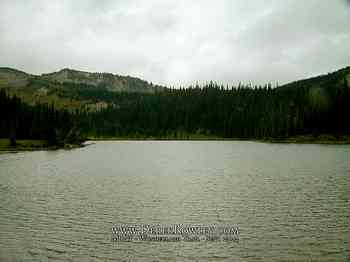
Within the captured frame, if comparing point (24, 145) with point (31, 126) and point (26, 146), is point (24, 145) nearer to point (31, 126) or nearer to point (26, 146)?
point (26, 146)

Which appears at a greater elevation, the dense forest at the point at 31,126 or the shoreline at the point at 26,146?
the dense forest at the point at 31,126

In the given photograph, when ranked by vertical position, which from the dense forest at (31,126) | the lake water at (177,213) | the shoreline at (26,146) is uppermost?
the dense forest at (31,126)

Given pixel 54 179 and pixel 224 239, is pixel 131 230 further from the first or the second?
pixel 54 179

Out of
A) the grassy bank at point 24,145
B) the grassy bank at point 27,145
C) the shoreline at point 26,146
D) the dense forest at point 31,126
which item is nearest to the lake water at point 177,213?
the shoreline at point 26,146

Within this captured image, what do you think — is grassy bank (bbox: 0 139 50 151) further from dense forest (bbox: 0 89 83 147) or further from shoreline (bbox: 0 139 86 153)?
dense forest (bbox: 0 89 83 147)

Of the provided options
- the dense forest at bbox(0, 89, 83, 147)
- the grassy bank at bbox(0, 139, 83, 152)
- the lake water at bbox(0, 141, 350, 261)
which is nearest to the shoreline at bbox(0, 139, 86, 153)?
the grassy bank at bbox(0, 139, 83, 152)

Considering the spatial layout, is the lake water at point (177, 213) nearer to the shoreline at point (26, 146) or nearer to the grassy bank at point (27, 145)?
the shoreline at point (26, 146)

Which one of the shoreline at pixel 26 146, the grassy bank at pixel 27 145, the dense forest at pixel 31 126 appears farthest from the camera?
the dense forest at pixel 31 126

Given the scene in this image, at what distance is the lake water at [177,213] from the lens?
1081 inches

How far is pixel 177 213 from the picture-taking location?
39500 mm

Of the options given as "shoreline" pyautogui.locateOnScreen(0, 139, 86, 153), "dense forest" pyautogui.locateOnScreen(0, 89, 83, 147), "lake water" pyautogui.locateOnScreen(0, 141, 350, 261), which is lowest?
"lake water" pyautogui.locateOnScreen(0, 141, 350, 261)

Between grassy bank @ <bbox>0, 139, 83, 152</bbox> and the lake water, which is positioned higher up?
grassy bank @ <bbox>0, 139, 83, 152</bbox>

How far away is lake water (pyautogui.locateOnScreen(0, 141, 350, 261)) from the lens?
27.5 metres

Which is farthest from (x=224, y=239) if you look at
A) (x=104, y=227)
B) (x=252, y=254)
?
(x=104, y=227)
